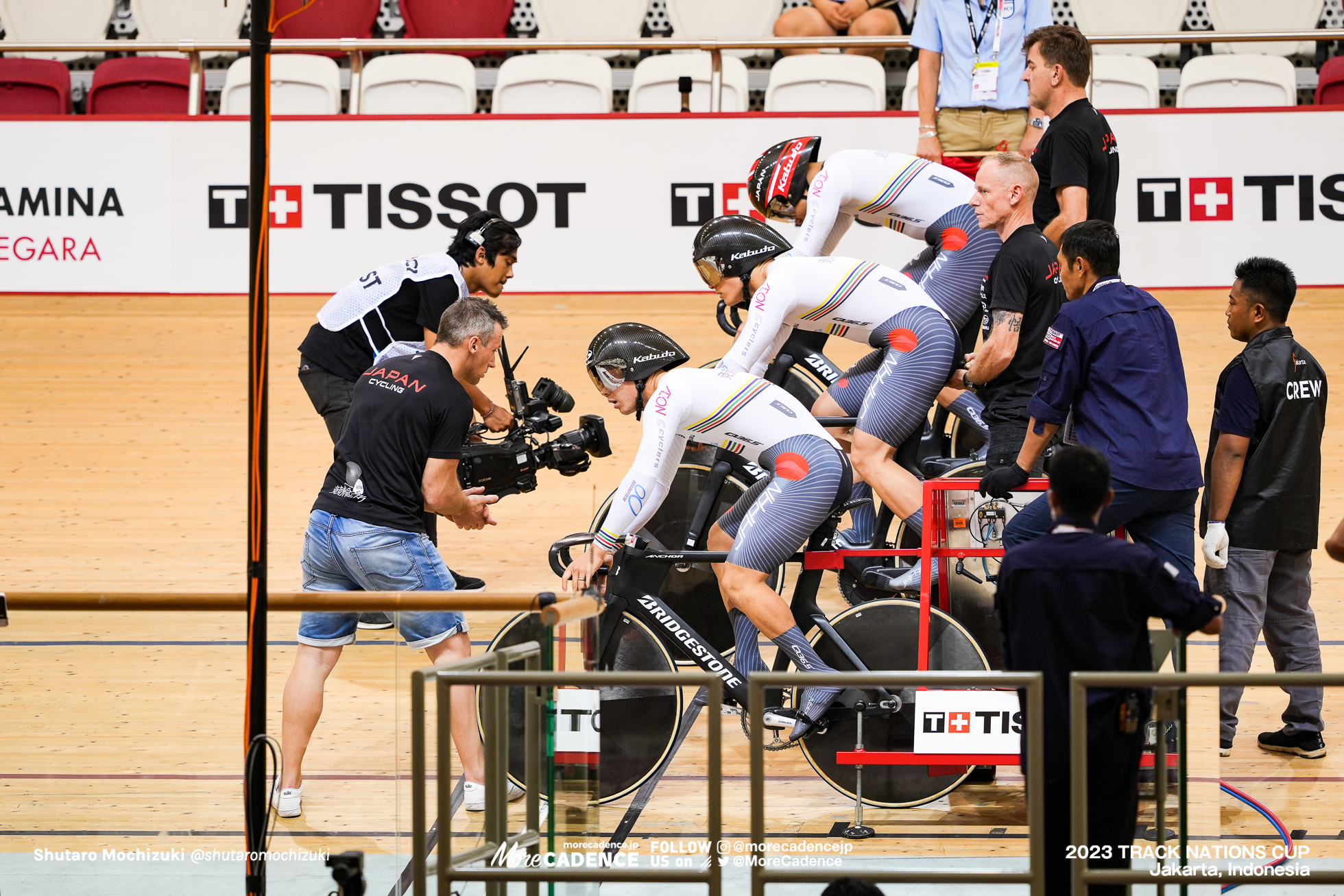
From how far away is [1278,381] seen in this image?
452cm

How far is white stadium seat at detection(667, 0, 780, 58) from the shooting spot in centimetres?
1015

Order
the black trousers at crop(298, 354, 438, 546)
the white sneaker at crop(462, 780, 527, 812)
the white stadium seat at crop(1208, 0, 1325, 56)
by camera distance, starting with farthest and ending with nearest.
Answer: the white stadium seat at crop(1208, 0, 1325, 56), the black trousers at crop(298, 354, 438, 546), the white sneaker at crop(462, 780, 527, 812)

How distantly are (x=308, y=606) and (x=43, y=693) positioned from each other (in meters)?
0.70

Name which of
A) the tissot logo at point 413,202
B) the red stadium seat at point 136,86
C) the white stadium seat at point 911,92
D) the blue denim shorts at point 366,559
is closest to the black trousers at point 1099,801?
the blue denim shorts at point 366,559

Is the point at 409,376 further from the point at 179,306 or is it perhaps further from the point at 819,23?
the point at 819,23

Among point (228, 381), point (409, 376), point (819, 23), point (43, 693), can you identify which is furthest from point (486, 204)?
point (43, 693)

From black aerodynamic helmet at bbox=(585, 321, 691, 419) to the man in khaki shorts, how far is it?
2553mm

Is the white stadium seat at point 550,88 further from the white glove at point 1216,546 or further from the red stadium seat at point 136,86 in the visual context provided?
the white glove at point 1216,546

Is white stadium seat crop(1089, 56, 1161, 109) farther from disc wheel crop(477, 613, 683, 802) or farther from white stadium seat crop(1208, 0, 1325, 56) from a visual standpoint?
disc wheel crop(477, 613, 683, 802)

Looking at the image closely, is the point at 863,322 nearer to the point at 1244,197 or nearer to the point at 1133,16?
the point at 1244,197

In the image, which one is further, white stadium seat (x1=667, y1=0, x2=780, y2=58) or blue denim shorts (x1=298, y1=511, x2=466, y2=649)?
white stadium seat (x1=667, y1=0, x2=780, y2=58)

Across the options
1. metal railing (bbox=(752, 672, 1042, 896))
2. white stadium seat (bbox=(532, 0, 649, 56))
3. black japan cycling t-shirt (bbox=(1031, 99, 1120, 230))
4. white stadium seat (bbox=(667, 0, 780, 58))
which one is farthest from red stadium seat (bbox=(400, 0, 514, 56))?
metal railing (bbox=(752, 672, 1042, 896))

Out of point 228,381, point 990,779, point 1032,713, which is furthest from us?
point 228,381

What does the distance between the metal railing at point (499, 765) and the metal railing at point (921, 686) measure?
0.08 meters
